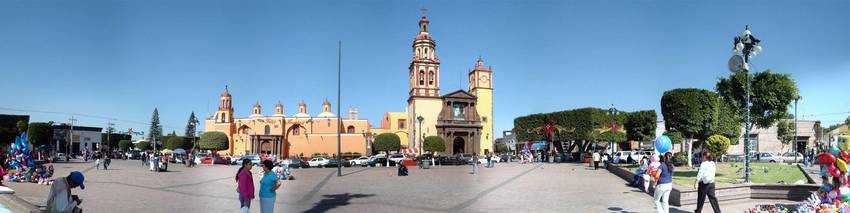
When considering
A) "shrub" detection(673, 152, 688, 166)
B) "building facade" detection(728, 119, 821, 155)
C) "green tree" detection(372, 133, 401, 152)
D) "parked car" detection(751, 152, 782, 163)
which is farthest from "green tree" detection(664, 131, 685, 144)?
"green tree" detection(372, 133, 401, 152)

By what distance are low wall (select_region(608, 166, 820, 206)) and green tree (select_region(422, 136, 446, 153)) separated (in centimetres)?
4404

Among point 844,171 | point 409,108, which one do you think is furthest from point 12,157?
point 409,108

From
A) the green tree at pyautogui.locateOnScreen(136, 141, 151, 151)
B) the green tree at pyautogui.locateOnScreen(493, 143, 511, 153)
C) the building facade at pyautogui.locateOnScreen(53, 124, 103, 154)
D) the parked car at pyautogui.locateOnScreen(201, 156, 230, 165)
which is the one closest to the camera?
the parked car at pyautogui.locateOnScreen(201, 156, 230, 165)

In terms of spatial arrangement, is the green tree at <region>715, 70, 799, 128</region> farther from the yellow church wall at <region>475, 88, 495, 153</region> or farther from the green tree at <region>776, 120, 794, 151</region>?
the yellow church wall at <region>475, 88, 495, 153</region>

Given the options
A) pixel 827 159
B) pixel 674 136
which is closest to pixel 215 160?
pixel 674 136

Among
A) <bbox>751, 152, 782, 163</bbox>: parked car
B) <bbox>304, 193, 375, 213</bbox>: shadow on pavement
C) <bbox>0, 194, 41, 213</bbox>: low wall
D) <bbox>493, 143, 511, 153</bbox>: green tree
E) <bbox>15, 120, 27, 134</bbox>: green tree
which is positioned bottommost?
<bbox>493, 143, 511, 153</bbox>: green tree

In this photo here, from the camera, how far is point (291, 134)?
7544cm

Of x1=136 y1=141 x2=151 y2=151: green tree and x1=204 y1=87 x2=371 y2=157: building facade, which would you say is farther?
x1=136 y1=141 x2=151 y2=151: green tree

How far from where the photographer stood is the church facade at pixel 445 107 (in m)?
60.7

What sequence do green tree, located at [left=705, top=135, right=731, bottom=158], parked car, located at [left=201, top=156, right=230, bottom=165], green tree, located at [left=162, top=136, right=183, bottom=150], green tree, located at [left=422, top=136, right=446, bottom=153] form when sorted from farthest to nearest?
green tree, located at [left=162, top=136, right=183, bottom=150] < green tree, located at [left=422, top=136, right=446, bottom=153] < parked car, located at [left=201, top=156, right=230, bottom=165] < green tree, located at [left=705, top=135, right=731, bottom=158]

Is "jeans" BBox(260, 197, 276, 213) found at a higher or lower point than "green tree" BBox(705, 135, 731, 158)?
lower

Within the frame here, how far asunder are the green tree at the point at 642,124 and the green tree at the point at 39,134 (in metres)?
55.2

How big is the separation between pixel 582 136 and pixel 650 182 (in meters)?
35.6

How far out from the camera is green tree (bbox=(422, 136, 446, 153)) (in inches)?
2183
